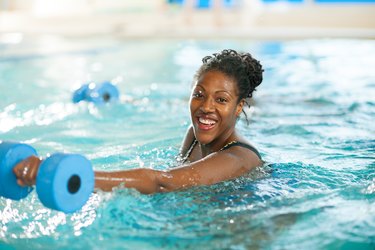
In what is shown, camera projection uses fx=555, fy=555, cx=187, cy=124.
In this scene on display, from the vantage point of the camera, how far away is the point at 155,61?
1102 cm

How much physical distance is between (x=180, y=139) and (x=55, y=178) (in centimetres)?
278

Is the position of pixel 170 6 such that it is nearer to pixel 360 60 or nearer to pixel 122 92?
pixel 360 60

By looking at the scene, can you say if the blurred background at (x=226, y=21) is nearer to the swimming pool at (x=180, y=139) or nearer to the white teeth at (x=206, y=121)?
the swimming pool at (x=180, y=139)

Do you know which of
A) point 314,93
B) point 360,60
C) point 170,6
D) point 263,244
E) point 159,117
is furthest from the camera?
point 170,6

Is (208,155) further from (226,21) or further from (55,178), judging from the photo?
(226,21)

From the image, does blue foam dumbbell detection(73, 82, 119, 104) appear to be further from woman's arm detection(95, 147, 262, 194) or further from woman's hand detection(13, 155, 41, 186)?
woman's hand detection(13, 155, 41, 186)

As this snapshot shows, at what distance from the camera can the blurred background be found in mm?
13273

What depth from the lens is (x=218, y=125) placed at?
339 cm

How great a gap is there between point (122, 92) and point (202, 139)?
4.82 meters

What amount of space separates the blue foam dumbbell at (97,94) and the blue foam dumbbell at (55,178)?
12.9 feet

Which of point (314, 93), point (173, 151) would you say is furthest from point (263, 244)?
point (314, 93)

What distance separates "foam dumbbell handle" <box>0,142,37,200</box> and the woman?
60 centimetres

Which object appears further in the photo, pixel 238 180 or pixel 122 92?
pixel 122 92

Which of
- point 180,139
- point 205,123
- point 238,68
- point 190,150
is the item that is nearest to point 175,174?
point 205,123
